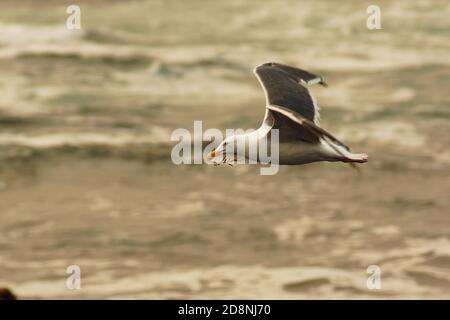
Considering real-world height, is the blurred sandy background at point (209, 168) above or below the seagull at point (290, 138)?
above

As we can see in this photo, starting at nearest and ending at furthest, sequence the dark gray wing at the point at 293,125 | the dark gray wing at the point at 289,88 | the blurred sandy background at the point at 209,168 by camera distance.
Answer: the dark gray wing at the point at 293,125
the dark gray wing at the point at 289,88
the blurred sandy background at the point at 209,168

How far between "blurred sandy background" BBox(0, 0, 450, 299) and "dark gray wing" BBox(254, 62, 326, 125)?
1375 inches

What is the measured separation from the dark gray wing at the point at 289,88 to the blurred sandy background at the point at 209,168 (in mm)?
34921

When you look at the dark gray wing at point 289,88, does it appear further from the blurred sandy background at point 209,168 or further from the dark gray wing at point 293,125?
the blurred sandy background at point 209,168

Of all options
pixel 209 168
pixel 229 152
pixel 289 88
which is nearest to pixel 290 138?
pixel 229 152

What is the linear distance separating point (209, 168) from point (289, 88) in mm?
69296

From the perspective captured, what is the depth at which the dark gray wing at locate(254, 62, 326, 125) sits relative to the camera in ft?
78.0

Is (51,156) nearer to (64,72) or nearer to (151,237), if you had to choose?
(151,237)

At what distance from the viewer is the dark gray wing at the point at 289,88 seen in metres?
23.8

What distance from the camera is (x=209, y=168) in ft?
308

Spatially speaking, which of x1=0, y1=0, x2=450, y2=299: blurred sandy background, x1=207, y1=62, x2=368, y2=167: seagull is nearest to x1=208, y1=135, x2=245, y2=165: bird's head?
x1=207, y1=62, x2=368, y2=167: seagull

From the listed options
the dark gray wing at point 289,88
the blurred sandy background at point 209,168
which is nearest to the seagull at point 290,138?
the dark gray wing at point 289,88

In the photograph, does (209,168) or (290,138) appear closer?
(290,138)

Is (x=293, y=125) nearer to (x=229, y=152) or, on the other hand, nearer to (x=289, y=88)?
(x=229, y=152)
